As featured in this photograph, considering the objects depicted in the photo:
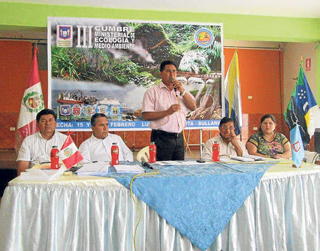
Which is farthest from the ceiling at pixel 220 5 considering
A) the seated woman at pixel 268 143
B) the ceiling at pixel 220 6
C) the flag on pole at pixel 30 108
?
the seated woman at pixel 268 143

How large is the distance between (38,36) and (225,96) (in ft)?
17.1

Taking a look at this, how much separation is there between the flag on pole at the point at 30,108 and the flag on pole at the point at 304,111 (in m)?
3.98

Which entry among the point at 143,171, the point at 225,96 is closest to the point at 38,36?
the point at 225,96

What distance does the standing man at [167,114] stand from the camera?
128 inches

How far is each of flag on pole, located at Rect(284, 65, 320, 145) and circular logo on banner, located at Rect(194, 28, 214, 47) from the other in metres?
1.72

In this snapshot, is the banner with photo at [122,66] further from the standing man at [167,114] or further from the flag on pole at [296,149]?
the flag on pole at [296,149]

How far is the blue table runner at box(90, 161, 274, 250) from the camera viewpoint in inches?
80.5

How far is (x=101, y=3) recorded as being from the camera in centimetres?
472

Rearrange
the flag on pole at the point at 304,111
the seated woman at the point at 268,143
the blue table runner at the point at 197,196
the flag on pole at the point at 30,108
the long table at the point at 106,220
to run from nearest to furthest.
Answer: the long table at the point at 106,220 → the blue table runner at the point at 197,196 → the seated woman at the point at 268,143 → the flag on pole at the point at 30,108 → the flag on pole at the point at 304,111

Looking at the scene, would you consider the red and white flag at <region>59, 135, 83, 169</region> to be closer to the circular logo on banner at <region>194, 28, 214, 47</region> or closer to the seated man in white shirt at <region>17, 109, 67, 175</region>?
the seated man in white shirt at <region>17, 109, 67, 175</region>

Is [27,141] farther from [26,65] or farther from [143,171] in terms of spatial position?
[26,65]

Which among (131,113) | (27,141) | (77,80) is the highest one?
(77,80)

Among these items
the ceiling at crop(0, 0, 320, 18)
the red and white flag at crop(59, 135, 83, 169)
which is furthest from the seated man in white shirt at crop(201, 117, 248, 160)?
the ceiling at crop(0, 0, 320, 18)

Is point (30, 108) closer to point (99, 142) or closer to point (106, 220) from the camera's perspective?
point (99, 142)
